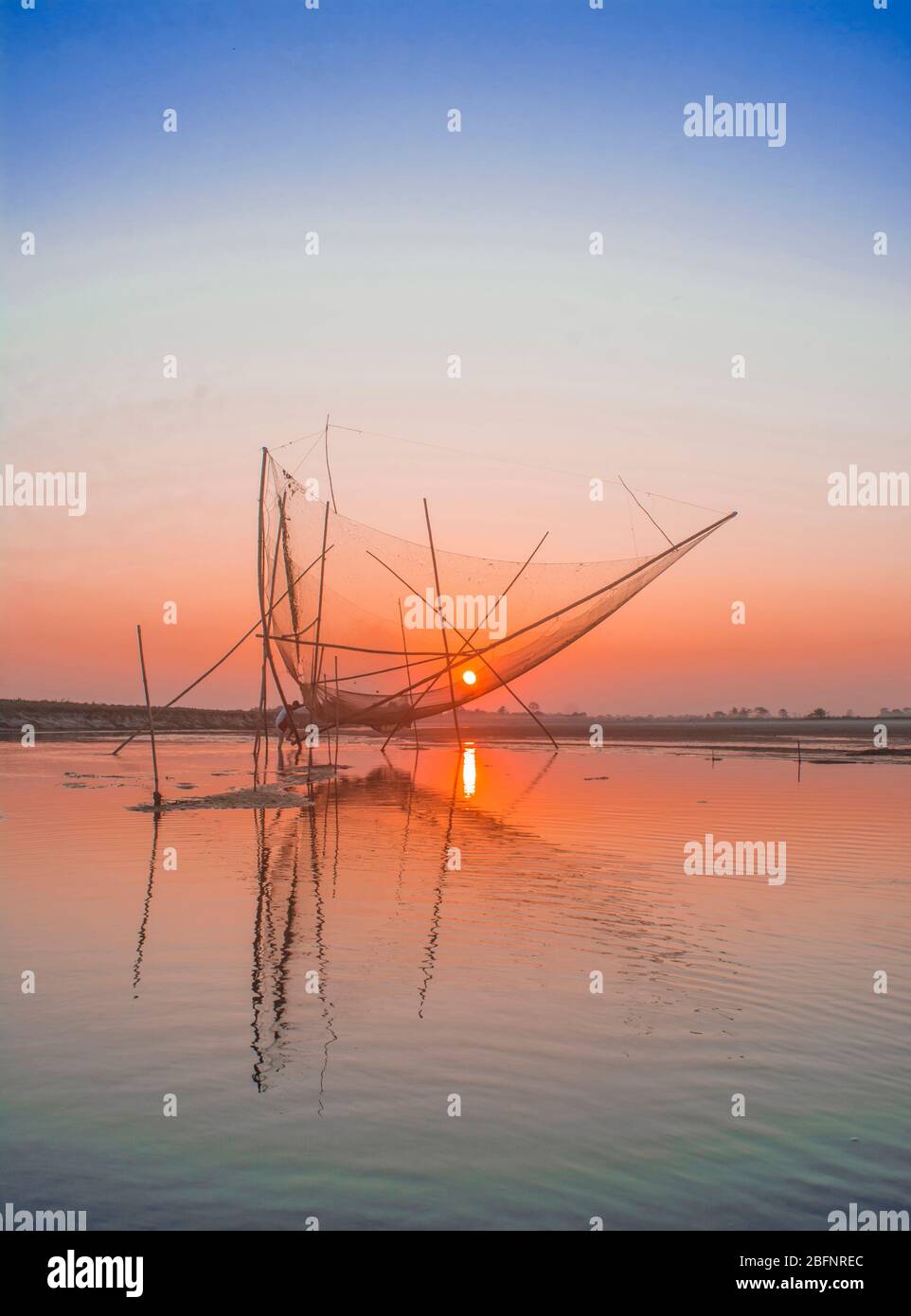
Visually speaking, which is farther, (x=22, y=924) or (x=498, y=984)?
(x=22, y=924)

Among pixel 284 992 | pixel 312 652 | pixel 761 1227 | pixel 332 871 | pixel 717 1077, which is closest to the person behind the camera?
pixel 761 1227

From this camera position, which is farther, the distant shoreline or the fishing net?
the distant shoreline

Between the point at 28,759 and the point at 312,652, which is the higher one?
the point at 312,652

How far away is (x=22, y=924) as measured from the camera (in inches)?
360

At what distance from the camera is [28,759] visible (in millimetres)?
33688

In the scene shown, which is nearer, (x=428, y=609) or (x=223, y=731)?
(x=428, y=609)

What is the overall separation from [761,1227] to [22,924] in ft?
22.5

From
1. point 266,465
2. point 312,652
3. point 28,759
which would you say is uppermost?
point 266,465

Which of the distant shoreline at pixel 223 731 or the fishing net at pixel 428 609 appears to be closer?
the fishing net at pixel 428 609
